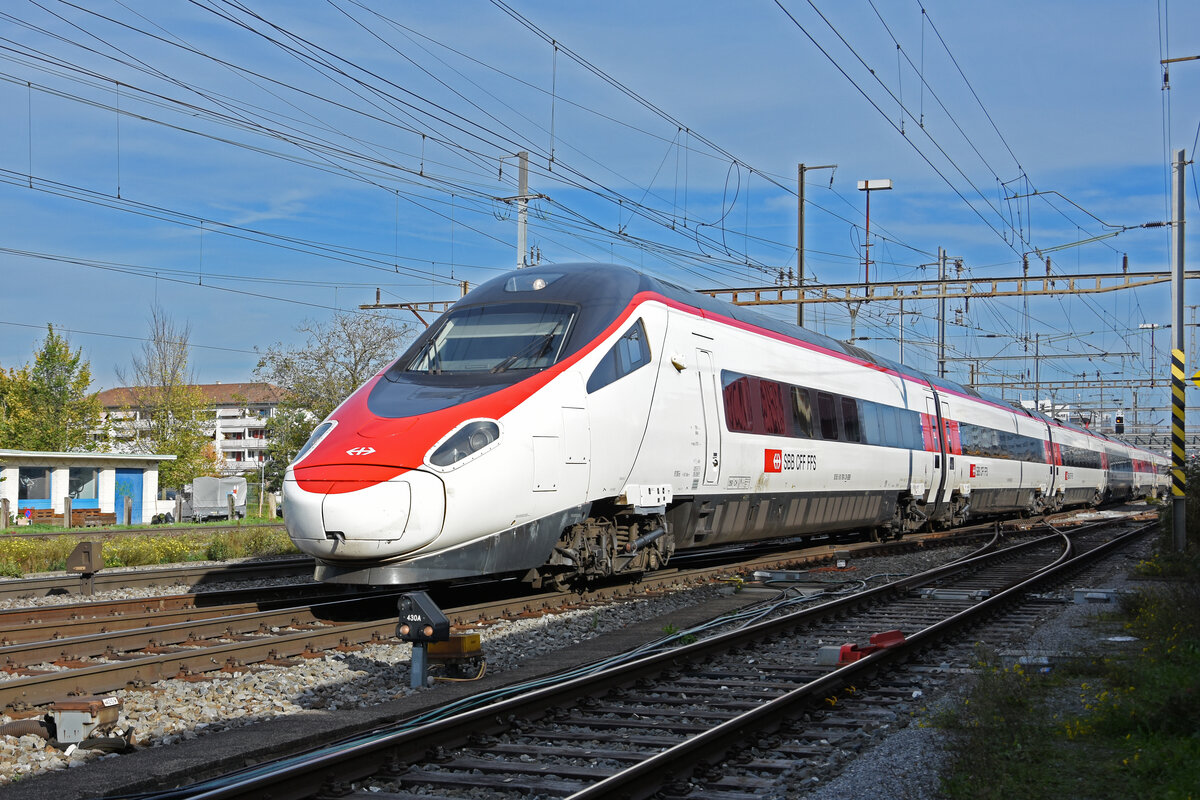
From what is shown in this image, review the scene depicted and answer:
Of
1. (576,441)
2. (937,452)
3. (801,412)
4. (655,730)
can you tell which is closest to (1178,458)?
(801,412)

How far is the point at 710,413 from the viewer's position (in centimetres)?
1346

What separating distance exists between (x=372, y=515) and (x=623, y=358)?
3607 millimetres

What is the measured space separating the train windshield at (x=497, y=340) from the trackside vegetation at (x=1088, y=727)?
501cm

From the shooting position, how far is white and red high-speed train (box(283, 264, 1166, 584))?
9445 millimetres

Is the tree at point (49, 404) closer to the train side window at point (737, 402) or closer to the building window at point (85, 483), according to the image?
the building window at point (85, 483)

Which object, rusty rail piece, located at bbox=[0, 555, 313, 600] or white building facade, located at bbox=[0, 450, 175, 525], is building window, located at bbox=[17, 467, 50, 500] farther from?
rusty rail piece, located at bbox=[0, 555, 313, 600]

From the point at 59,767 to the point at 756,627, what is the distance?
571 centimetres

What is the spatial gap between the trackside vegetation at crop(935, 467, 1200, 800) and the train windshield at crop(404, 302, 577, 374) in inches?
197

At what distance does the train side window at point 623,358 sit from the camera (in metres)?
11.2

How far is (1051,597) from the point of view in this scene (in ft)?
44.2

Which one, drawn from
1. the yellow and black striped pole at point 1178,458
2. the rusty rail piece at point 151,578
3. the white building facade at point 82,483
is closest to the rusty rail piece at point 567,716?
the yellow and black striped pole at point 1178,458

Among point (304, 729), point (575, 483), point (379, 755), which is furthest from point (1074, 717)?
point (575, 483)

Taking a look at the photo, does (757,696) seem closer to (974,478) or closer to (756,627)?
(756,627)

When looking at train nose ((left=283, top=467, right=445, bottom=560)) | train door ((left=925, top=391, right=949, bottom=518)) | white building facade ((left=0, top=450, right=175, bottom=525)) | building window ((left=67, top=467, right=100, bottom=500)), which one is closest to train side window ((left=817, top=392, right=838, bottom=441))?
train door ((left=925, top=391, right=949, bottom=518))
